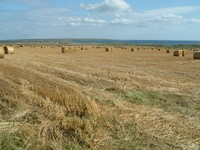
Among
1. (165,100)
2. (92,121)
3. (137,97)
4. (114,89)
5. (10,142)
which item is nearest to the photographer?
(10,142)

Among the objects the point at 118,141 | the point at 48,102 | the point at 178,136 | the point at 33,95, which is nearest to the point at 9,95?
the point at 33,95

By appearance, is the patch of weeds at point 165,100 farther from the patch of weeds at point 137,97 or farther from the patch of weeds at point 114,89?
the patch of weeds at point 114,89

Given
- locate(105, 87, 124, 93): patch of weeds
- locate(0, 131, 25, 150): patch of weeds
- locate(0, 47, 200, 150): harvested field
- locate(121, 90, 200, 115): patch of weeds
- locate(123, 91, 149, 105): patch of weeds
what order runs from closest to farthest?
locate(0, 131, 25, 150): patch of weeds → locate(0, 47, 200, 150): harvested field → locate(121, 90, 200, 115): patch of weeds → locate(123, 91, 149, 105): patch of weeds → locate(105, 87, 124, 93): patch of weeds

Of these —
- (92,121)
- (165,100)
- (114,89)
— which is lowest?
(165,100)

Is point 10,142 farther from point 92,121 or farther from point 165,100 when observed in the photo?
point 165,100

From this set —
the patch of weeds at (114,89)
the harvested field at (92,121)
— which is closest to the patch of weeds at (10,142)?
the harvested field at (92,121)

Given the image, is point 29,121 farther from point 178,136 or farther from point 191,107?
point 191,107

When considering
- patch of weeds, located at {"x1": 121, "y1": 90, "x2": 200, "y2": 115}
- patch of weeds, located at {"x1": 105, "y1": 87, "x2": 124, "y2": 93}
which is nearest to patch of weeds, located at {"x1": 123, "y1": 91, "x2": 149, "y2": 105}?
patch of weeds, located at {"x1": 121, "y1": 90, "x2": 200, "y2": 115}

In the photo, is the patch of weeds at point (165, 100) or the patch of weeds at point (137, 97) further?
the patch of weeds at point (137, 97)

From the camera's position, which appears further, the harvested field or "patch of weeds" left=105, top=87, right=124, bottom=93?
"patch of weeds" left=105, top=87, right=124, bottom=93

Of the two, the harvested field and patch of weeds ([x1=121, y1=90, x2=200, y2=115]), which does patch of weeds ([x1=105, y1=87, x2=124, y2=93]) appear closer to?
patch of weeds ([x1=121, y1=90, x2=200, y2=115])

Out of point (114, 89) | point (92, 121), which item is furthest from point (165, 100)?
point (92, 121)

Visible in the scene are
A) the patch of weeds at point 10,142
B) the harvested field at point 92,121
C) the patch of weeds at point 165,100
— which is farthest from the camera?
the patch of weeds at point 165,100

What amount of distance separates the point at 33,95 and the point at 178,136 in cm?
420
